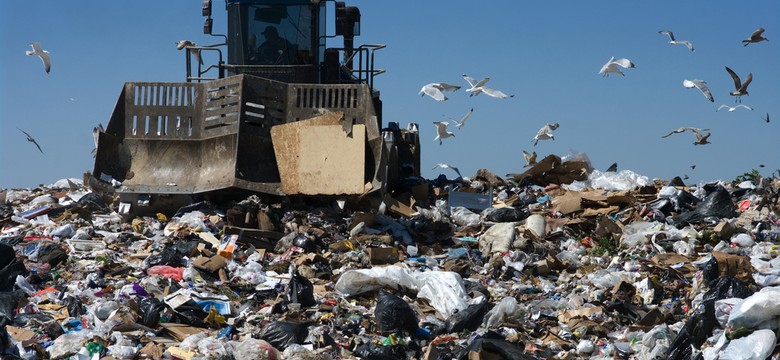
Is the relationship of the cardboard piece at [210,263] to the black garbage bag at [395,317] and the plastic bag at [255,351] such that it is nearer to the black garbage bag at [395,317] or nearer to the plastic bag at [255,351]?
the black garbage bag at [395,317]

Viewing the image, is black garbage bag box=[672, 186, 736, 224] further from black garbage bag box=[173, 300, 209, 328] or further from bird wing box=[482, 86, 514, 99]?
black garbage bag box=[173, 300, 209, 328]

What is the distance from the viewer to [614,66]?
10539mm

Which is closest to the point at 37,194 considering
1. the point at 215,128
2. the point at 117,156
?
the point at 117,156

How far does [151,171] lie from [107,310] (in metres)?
3.62

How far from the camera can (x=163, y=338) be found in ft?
20.2

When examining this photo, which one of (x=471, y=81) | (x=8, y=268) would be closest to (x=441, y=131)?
(x=471, y=81)

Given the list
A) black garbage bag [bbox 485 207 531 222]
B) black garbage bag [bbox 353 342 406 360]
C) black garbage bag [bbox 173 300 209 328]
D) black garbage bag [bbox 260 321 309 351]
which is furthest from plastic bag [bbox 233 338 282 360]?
black garbage bag [bbox 485 207 531 222]

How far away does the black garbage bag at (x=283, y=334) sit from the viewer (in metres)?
6.00

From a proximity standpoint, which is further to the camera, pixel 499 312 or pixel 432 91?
pixel 432 91

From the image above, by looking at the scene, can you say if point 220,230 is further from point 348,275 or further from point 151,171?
point 348,275

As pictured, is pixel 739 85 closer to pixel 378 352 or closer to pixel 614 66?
pixel 614 66

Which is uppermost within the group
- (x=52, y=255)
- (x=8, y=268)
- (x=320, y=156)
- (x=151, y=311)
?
(x=320, y=156)

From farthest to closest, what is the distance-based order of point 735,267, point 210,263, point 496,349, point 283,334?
point 210,263, point 735,267, point 283,334, point 496,349

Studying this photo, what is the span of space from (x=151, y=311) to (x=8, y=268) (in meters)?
1.63
